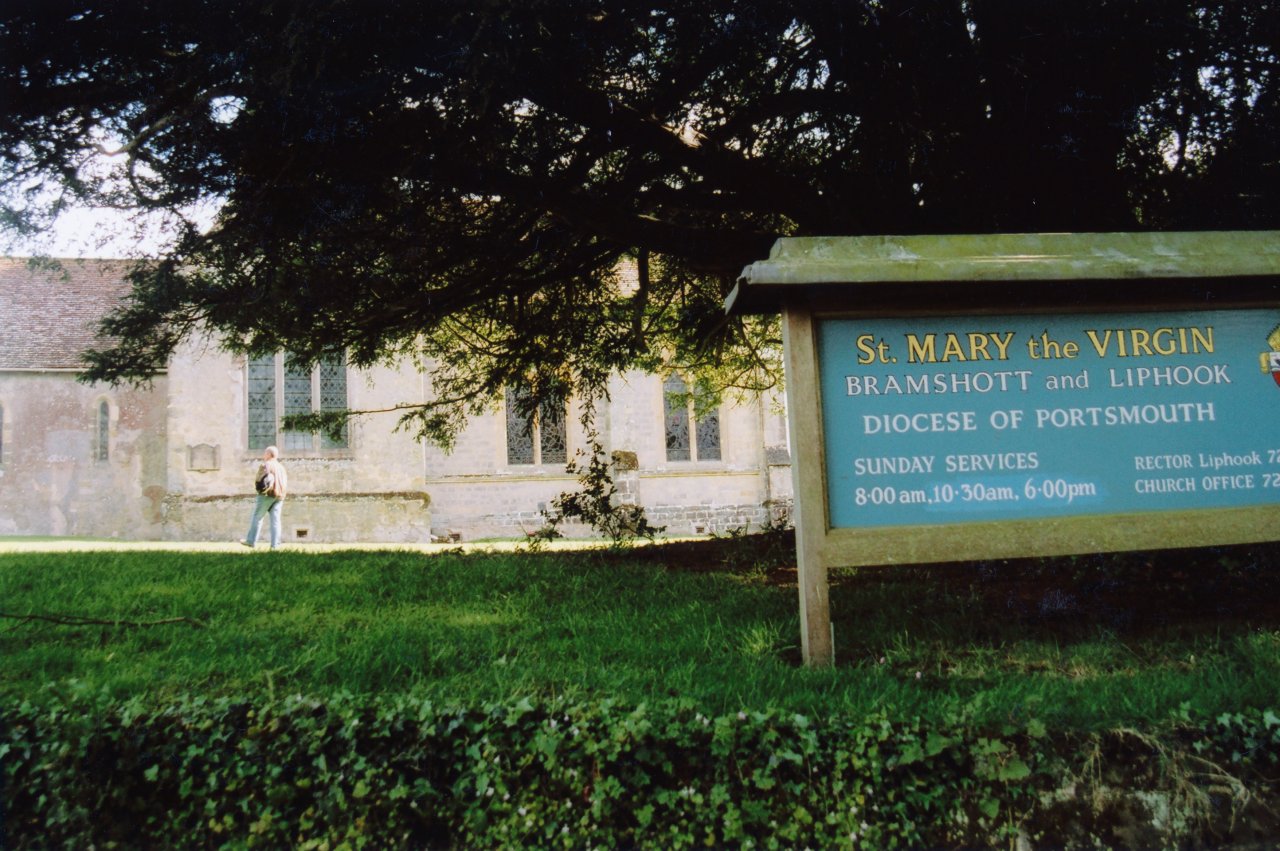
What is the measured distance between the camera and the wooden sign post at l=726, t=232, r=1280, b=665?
12.1 feet

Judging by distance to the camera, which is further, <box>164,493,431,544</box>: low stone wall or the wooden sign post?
<box>164,493,431,544</box>: low stone wall

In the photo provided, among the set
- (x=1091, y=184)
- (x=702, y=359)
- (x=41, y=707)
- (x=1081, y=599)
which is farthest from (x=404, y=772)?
(x=702, y=359)

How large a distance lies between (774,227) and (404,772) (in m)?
6.34

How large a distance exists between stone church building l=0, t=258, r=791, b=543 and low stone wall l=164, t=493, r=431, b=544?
0.04 meters

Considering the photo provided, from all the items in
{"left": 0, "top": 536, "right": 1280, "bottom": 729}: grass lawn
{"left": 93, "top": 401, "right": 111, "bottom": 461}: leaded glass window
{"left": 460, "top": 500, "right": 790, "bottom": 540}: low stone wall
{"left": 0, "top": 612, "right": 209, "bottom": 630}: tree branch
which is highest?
{"left": 93, "top": 401, "right": 111, "bottom": 461}: leaded glass window

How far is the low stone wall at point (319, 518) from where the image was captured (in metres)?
21.2

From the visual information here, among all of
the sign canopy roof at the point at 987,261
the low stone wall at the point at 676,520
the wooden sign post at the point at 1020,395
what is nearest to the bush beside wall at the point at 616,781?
the wooden sign post at the point at 1020,395

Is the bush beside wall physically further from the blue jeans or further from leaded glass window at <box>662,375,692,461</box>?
leaded glass window at <box>662,375,692,461</box>

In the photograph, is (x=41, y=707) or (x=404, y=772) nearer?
(x=404, y=772)

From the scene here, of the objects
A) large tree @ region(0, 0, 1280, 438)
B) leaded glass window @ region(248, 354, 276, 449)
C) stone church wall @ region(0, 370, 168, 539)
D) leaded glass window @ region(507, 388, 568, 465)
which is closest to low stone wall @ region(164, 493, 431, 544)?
leaded glass window @ region(248, 354, 276, 449)

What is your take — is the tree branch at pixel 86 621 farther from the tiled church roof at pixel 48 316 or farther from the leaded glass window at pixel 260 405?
the tiled church roof at pixel 48 316

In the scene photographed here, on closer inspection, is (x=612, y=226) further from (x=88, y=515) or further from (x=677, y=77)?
(x=88, y=515)

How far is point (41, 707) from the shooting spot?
3041mm

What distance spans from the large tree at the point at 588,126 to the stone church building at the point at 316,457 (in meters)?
14.2
